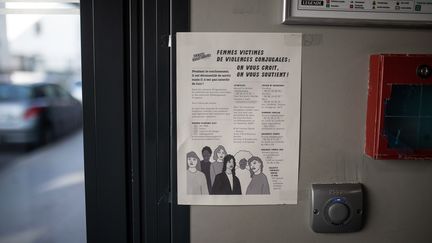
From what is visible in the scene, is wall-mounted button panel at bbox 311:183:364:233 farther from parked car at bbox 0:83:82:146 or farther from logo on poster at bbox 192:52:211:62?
parked car at bbox 0:83:82:146

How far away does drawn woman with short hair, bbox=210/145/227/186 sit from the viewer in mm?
973

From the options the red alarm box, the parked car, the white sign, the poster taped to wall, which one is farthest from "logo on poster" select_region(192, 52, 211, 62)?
the red alarm box

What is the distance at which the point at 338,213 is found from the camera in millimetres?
982

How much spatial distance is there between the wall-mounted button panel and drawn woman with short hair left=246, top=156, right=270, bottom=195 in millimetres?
135

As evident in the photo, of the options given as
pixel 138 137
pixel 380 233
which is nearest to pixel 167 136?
pixel 138 137

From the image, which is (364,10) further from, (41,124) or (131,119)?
(41,124)

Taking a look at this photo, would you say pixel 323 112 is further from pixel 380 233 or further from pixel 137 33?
pixel 137 33

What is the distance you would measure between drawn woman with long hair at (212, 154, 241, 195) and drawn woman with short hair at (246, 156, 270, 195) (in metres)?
0.04

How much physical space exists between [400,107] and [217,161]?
1.63 feet

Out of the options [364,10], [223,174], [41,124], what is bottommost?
[223,174]

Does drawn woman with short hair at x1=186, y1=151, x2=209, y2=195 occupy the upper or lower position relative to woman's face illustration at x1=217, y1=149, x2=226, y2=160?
lower

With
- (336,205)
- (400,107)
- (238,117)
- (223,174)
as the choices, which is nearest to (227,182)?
(223,174)

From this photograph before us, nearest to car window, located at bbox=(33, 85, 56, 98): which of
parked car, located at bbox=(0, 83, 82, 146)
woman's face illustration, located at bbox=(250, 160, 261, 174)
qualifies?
parked car, located at bbox=(0, 83, 82, 146)

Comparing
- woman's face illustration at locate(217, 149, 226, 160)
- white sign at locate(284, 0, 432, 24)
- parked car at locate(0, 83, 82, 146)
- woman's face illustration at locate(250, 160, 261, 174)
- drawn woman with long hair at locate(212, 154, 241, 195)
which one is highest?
white sign at locate(284, 0, 432, 24)
